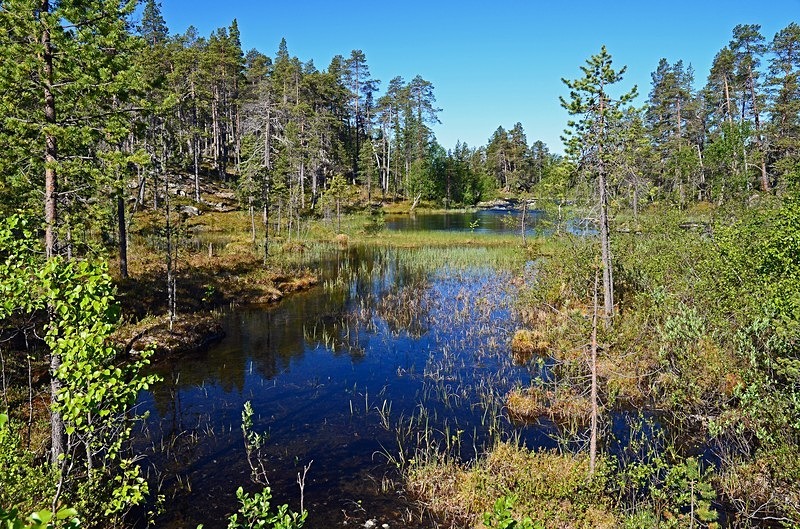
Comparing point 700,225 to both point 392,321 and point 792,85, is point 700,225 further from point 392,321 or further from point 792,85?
point 792,85

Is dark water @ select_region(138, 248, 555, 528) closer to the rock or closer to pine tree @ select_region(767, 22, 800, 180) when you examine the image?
the rock

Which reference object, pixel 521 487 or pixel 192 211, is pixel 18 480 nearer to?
pixel 521 487

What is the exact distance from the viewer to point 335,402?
16.7 metres

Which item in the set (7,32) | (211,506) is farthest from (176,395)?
(7,32)

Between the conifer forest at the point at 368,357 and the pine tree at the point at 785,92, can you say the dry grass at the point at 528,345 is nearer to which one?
the conifer forest at the point at 368,357

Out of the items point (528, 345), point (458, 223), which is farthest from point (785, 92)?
point (528, 345)

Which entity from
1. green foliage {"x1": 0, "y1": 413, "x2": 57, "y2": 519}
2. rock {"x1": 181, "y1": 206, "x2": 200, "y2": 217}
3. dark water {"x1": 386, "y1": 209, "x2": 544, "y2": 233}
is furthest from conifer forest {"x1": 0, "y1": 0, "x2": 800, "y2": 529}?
dark water {"x1": 386, "y1": 209, "x2": 544, "y2": 233}

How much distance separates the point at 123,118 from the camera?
12992mm

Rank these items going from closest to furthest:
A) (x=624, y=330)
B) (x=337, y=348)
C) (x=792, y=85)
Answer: (x=624, y=330) → (x=337, y=348) → (x=792, y=85)

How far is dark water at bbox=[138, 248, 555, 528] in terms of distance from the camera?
11594 mm

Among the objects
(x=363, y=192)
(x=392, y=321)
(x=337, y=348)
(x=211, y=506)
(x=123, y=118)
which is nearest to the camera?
(x=211, y=506)

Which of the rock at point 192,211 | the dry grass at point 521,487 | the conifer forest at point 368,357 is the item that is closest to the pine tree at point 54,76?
the conifer forest at point 368,357

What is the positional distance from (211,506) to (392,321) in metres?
16.3

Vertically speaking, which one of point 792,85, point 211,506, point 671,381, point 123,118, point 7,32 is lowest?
point 211,506
